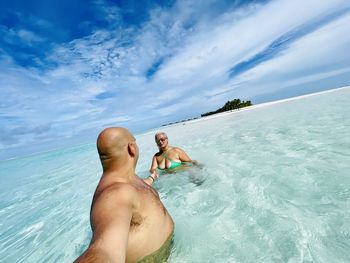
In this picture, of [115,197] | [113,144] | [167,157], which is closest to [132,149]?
[113,144]

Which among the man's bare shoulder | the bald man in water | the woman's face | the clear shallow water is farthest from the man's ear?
the woman's face

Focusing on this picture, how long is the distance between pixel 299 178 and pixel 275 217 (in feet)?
4.85

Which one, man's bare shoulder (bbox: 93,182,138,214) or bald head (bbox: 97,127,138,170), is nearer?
man's bare shoulder (bbox: 93,182,138,214)

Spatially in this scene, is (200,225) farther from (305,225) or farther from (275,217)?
(305,225)

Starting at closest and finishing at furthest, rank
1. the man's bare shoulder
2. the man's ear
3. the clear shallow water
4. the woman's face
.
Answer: the man's bare shoulder
the man's ear
the clear shallow water
the woman's face

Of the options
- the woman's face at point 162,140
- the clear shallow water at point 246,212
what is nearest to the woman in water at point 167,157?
the woman's face at point 162,140

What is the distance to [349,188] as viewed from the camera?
329 cm

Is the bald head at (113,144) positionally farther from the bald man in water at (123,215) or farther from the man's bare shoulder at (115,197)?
the man's bare shoulder at (115,197)

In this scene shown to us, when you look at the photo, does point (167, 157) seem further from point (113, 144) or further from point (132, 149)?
point (113, 144)

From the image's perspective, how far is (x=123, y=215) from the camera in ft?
4.87

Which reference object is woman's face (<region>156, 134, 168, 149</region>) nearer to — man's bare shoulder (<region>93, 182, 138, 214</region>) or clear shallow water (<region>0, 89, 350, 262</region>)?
clear shallow water (<region>0, 89, 350, 262</region>)

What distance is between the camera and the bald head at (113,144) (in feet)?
6.33

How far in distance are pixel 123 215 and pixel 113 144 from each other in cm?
67

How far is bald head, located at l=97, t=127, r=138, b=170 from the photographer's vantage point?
1931mm
